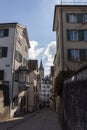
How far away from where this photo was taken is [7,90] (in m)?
29.8

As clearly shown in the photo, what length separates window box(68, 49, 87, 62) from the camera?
3064 centimetres

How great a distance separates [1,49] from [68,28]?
10.2m

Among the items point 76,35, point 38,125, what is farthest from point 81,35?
point 38,125

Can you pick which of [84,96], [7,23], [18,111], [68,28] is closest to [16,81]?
[18,111]

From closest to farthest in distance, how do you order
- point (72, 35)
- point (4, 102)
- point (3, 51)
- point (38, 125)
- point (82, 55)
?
point (38, 125) < point (4, 102) < point (82, 55) < point (72, 35) < point (3, 51)

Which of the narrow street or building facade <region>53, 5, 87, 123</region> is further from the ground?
building facade <region>53, 5, 87, 123</region>

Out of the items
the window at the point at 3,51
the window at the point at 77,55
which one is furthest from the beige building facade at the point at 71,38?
the window at the point at 3,51

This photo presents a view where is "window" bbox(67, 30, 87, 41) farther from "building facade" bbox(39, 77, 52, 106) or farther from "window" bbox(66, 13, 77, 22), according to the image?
"building facade" bbox(39, 77, 52, 106)

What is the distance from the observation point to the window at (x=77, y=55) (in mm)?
30641

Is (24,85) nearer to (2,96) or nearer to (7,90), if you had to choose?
(7,90)

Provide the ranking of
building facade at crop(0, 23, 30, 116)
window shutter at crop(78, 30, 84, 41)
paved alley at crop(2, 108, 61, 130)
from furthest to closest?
window shutter at crop(78, 30, 84, 41) → building facade at crop(0, 23, 30, 116) → paved alley at crop(2, 108, 61, 130)

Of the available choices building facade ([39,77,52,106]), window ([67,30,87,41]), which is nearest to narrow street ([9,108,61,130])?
window ([67,30,87,41])

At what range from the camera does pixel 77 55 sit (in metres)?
30.8

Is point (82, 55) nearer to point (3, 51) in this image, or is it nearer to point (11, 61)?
point (11, 61)
